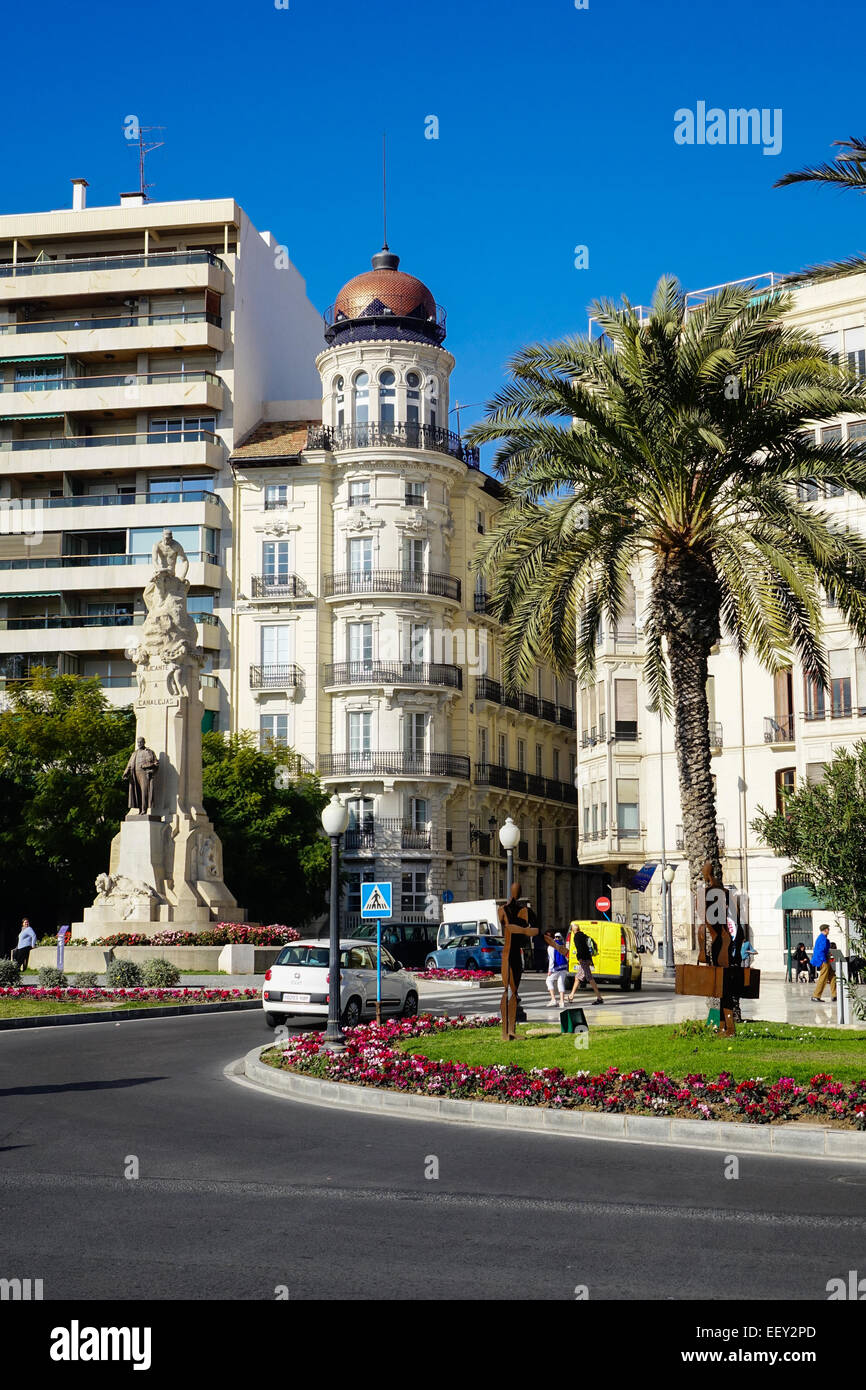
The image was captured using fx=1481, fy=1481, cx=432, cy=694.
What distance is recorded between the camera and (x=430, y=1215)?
8.88m

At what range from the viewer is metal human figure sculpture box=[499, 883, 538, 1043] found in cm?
1903

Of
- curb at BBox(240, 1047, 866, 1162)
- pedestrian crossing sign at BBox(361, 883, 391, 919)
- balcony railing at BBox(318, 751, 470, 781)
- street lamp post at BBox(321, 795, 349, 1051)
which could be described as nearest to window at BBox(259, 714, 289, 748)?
balcony railing at BBox(318, 751, 470, 781)

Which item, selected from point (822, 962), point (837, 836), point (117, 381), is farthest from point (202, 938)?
point (117, 381)

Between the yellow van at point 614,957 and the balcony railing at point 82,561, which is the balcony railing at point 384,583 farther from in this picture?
the yellow van at point 614,957

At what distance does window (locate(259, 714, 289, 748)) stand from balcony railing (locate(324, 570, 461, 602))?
5.67 meters

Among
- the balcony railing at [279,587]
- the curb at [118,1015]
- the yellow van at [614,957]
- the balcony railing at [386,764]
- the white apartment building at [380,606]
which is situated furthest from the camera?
the balcony railing at [279,587]

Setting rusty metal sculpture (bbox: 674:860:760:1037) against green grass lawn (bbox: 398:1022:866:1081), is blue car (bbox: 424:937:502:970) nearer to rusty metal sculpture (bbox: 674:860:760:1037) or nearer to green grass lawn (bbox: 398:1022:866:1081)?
green grass lawn (bbox: 398:1022:866:1081)

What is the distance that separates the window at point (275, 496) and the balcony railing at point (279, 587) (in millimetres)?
3109

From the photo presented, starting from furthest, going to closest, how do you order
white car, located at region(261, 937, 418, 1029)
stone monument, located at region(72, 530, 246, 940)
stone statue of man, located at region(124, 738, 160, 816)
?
stone statue of man, located at region(124, 738, 160, 816) < stone monument, located at region(72, 530, 246, 940) < white car, located at region(261, 937, 418, 1029)

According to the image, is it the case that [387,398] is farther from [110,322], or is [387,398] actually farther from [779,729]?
[779,729]

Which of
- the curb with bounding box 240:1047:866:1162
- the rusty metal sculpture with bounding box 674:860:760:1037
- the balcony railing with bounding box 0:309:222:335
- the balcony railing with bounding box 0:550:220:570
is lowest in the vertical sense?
→ the curb with bounding box 240:1047:866:1162

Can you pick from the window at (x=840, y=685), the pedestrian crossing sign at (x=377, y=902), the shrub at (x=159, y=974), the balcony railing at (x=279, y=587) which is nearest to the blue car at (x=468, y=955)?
the window at (x=840, y=685)

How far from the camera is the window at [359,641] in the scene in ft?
207
